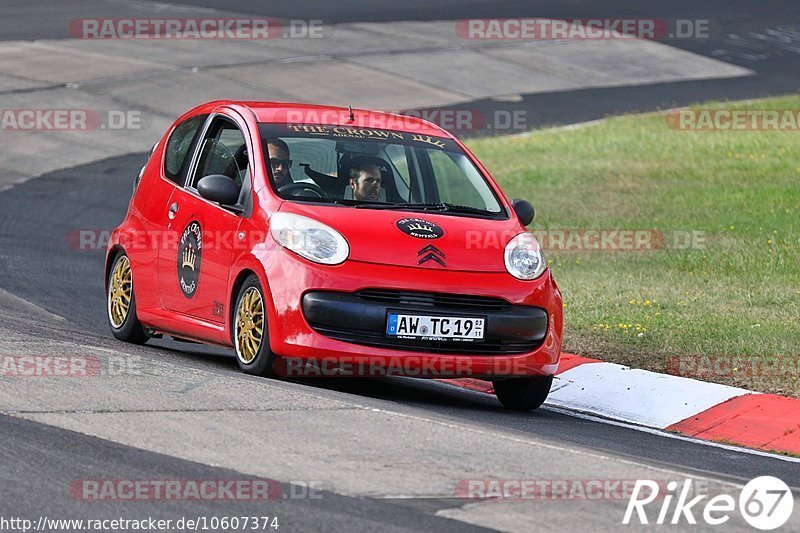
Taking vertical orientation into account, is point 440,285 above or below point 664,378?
above

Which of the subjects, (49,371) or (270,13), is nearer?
(49,371)

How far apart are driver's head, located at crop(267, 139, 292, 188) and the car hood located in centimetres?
34

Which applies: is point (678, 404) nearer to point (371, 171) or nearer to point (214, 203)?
point (371, 171)

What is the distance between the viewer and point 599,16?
38.2m

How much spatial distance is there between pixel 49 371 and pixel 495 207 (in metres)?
2.97

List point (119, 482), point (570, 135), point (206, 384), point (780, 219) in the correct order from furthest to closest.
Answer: point (570, 135), point (780, 219), point (206, 384), point (119, 482)

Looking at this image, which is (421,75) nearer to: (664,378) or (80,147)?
(80,147)

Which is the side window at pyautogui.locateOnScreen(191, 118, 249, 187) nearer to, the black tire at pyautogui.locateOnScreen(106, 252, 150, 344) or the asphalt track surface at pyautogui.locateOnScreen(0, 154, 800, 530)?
the black tire at pyautogui.locateOnScreen(106, 252, 150, 344)

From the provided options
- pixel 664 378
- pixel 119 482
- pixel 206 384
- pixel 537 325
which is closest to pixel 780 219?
pixel 664 378

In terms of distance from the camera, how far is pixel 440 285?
8617mm

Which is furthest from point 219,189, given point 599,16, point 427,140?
point 599,16

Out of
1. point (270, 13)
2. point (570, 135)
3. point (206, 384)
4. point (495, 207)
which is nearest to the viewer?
point (206, 384)

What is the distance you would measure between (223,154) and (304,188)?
88 centimetres

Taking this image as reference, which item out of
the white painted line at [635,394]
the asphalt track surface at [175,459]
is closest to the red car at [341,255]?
the asphalt track surface at [175,459]
